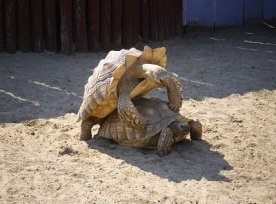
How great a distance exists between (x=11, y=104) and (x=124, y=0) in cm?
410

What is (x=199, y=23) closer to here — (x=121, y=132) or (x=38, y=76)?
(x=38, y=76)

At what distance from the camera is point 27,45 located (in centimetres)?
926

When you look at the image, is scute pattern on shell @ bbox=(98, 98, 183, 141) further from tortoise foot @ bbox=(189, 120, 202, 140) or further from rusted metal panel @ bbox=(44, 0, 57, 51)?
rusted metal panel @ bbox=(44, 0, 57, 51)

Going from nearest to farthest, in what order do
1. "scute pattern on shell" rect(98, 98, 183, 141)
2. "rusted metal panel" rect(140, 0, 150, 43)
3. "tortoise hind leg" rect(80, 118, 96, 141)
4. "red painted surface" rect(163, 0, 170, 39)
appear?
1. "scute pattern on shell" rect(98, 98, 183, 141)
2. "tortoise hind leg" rect(80, 118, 96, 141)
3. "rusted metal panel" rect(140, 0, 150, 43)
4. "red painted surface" rect(163, 0, 170, 39)

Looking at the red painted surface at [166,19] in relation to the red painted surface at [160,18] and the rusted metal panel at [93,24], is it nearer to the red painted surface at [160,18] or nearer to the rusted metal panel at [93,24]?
the red painted surface at [160,18]

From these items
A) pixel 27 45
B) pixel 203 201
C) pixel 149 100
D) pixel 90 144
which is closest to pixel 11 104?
pixel 90 144

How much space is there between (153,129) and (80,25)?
506 cm

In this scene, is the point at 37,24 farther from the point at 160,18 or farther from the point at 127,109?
the point at 127,109

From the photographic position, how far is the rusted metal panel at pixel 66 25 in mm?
9266

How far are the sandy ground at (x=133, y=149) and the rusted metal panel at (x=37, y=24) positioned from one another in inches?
16.8

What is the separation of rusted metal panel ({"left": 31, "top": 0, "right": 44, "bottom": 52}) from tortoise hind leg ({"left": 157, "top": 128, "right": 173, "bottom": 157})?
16.9ft

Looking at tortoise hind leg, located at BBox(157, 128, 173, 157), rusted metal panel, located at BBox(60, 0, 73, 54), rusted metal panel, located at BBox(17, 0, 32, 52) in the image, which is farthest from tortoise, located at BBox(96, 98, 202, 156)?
rusted metal panel, located at BBox(17, 0, 32, 52)

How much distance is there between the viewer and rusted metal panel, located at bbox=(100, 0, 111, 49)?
9656 millimetres

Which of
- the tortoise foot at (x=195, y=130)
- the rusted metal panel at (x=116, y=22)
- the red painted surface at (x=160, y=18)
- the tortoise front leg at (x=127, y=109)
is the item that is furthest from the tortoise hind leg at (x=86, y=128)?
the red painted surface at (x=160, y=18)
